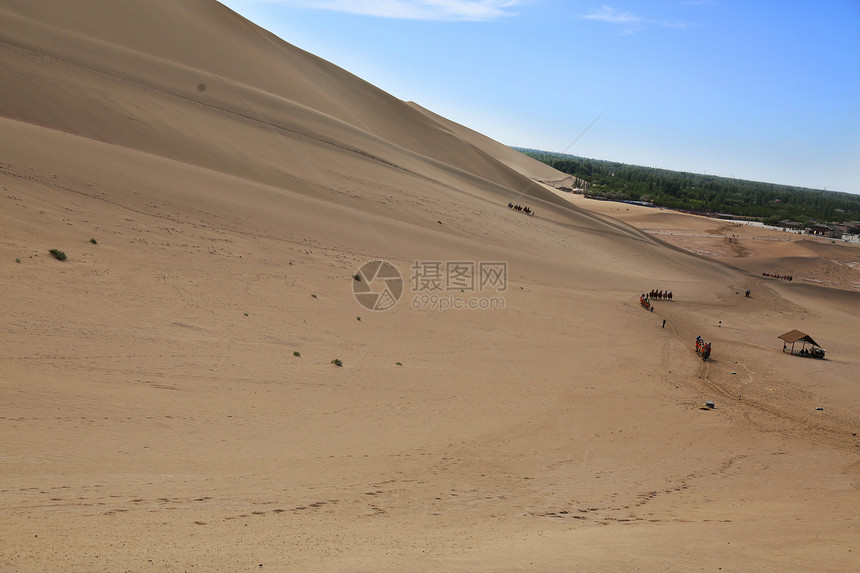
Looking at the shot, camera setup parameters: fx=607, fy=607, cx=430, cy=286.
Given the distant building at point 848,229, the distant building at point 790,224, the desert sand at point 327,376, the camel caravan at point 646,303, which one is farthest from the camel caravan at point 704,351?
the distant building at point 848,229

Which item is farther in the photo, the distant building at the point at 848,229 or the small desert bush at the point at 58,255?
the distant building at the point at 848,229

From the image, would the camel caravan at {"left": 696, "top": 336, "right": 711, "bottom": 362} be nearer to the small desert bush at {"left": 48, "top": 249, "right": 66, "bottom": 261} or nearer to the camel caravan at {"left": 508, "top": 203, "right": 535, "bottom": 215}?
the small desert bush at {"left": 48, "top": 249, "right": 66, "bottom": 261}

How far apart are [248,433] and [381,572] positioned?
4.30m

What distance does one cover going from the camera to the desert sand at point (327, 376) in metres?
6.05

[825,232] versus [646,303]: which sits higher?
[825,232]

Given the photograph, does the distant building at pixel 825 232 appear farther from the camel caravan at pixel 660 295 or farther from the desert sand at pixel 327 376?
the camel caravan at pixel 660 295

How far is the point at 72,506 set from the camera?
18.4ft

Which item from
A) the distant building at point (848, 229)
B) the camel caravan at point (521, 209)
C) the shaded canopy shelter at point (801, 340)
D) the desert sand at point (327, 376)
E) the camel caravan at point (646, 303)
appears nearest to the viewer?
the desert sand at point (327, 376)

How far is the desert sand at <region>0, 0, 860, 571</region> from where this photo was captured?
19.9 ft

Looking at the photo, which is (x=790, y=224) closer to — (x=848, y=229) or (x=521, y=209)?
(x=848, y=229)

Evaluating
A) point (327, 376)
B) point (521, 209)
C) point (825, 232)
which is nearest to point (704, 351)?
point (327, 376)

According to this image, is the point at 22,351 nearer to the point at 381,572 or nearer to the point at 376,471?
the point at 376,471

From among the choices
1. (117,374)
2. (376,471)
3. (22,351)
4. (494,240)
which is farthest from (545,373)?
(494,240)

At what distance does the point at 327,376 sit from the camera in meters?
11.9
